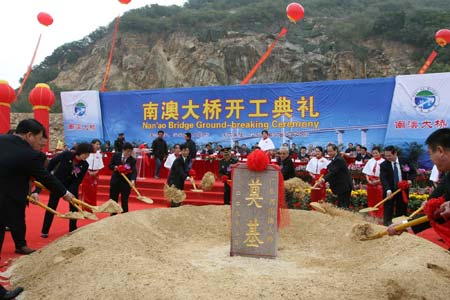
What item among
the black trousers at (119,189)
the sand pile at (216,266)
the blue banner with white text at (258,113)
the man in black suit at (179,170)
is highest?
the blue banner with white text at (258,113)

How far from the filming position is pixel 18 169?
3.51m

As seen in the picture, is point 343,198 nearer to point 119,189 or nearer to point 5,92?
point 119,189

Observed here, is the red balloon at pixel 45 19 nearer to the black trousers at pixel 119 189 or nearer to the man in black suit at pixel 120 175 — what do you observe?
the man in black suit at pixel 120 175

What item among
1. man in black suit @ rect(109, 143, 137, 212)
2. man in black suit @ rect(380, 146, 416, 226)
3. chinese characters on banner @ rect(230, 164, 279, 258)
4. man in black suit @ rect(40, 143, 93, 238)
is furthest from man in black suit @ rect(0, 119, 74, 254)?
man in black suit @ rect(380, 146, 416, 226)

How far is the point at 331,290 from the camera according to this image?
3.20 m

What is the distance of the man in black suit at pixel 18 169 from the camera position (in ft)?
11.4

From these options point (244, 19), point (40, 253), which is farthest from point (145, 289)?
point (244, 19)

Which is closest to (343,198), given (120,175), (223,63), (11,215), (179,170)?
(179,170)

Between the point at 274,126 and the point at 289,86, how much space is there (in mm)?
1213

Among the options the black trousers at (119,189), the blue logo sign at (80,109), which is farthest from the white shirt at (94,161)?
the blue logo sign at (80,109)

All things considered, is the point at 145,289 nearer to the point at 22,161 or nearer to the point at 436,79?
the point at 22,161

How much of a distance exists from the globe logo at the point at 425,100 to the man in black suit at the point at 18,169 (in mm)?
8986

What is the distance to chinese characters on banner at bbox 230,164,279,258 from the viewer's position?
15.1 ft

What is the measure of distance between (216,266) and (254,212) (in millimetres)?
798
